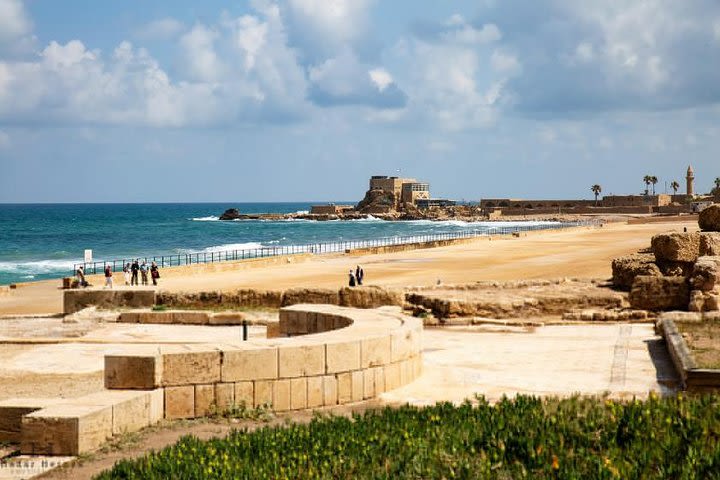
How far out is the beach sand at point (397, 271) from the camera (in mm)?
35719

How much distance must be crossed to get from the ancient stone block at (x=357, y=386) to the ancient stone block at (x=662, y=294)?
11.2 meters

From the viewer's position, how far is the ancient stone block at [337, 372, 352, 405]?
1179 centimetres

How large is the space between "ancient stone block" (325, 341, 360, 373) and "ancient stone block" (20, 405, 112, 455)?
3.35 metres

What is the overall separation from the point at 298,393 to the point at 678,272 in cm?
1502

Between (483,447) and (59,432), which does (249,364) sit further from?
(483,447)

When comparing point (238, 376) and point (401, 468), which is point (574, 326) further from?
point (401, 468)

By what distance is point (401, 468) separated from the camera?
7711 mm

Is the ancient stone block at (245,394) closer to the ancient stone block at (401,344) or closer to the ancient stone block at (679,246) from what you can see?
the ancient stone block at (401,344)

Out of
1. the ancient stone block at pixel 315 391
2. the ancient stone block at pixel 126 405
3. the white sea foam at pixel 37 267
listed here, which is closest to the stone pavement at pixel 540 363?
the ancient stone block at pixel 315 391

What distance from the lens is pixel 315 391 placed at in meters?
11.5

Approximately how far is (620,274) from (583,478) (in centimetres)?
1799

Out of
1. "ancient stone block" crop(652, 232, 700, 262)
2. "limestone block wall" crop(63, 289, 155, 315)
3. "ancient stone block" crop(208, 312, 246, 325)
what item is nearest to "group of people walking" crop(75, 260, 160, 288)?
"limestone block wall" crop(63, 289, 155, 315)

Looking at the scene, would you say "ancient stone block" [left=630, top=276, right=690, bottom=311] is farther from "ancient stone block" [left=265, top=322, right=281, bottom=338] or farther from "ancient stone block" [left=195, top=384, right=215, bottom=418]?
"ancient stone block" [left=195, top=384, right=215, bottom=418]

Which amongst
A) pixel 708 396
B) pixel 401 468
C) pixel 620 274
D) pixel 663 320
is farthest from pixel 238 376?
pixel 620 274
